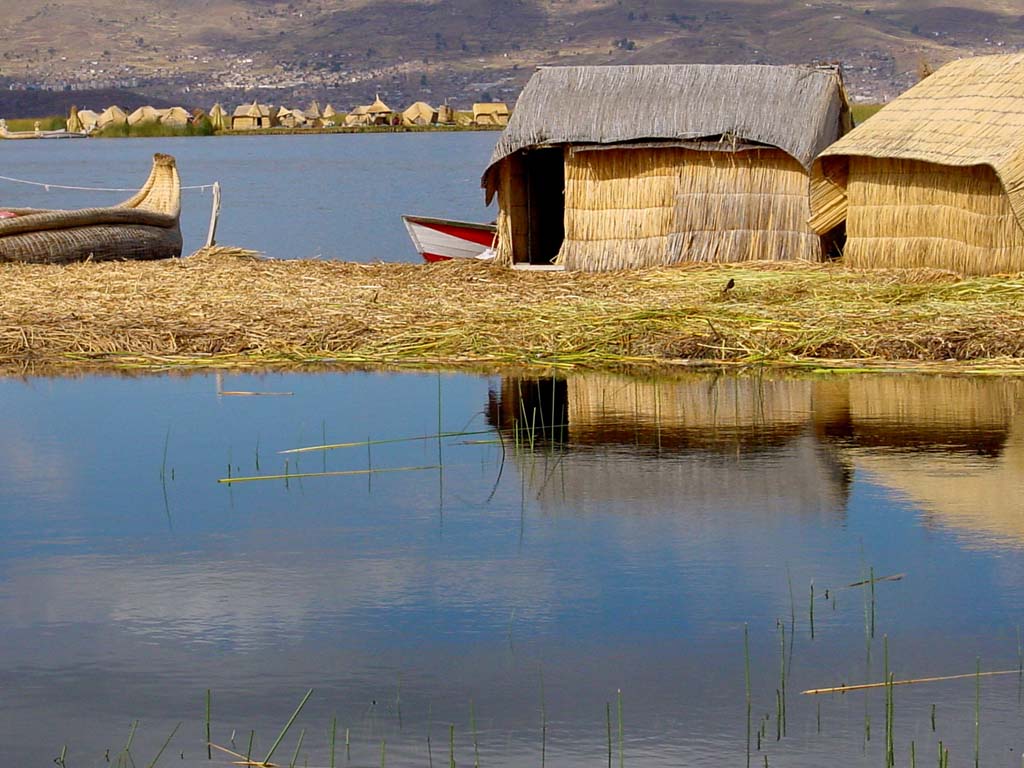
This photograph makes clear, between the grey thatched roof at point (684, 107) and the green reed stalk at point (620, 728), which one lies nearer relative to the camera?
the green reed stalk at point (620, 728)

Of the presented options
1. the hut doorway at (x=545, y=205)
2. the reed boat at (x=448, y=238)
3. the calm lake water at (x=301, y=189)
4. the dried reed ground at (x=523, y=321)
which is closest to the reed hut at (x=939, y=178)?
the dried reed ground at (x=523, y=321)

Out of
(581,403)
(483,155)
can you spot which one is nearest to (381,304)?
(581,403)

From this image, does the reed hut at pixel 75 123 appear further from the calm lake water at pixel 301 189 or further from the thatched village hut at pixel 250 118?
the calm lake water at pixel 301 189

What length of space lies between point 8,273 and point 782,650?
1323 cm

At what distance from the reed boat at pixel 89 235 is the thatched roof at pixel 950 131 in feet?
25.9

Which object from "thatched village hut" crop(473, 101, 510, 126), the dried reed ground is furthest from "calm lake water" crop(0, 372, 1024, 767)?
"thatched village hut" crop(473, 101, 510, 126)

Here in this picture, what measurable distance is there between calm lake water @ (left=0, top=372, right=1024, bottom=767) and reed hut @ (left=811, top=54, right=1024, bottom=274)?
5.19 metres

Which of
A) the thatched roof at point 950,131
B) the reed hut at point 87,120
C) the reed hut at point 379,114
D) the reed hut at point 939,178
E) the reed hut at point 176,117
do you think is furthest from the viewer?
the reed hut at point 379,114

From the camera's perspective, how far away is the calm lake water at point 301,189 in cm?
3256

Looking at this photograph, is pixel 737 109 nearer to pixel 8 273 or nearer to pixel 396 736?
pixel 8 273

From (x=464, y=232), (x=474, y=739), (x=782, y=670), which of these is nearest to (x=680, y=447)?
(x=782, y=670)

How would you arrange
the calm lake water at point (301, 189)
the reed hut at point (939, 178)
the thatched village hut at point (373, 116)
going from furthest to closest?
1. the thatched village hut at point (373, 116)
2. the calm lake water at point (301, 189)
3. the reed hut at point (939, 178)

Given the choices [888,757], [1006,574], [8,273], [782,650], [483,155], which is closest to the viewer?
[888,757]

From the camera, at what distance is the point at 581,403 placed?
10.3 meters
